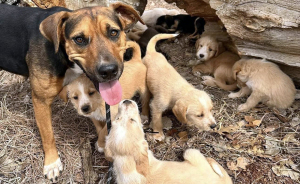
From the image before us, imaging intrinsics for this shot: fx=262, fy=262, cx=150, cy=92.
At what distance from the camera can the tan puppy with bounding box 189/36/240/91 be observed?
221 inches

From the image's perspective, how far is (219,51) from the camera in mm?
6102

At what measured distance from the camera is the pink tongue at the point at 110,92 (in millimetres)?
3305

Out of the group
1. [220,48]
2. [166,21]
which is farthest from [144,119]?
[166,21]

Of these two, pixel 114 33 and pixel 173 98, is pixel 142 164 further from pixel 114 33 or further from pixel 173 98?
pixel 114 33

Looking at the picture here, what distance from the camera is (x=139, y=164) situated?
10.6 ft

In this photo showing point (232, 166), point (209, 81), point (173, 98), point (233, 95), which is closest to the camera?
point (232, 166)

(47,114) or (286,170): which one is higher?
(286,170)

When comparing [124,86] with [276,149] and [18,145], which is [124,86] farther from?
[276,149]

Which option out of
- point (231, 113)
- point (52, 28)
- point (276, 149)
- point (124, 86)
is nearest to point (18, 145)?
point (124, 86)

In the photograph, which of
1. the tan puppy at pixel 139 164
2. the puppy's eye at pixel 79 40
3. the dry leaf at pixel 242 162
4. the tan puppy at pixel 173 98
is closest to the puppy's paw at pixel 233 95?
the tan puppy at pixel 173 98

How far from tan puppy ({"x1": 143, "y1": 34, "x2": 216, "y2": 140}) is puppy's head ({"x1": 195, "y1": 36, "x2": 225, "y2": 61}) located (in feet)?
4.93

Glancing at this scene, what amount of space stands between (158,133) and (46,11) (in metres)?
2.58

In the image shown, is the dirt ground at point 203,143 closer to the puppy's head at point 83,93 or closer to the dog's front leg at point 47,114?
the dog's front leg at point 47,114

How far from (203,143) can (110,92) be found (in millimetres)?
1856
